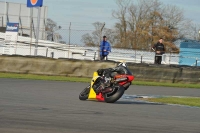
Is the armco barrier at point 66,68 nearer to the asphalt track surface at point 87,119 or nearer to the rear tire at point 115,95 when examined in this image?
the rear tire at point 115,95

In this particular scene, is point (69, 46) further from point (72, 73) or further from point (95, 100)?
point (95, 100)

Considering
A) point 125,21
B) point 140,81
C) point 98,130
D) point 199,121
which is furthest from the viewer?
point 125,21

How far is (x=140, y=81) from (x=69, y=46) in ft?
28.9

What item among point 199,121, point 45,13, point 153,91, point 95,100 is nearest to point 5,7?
point 45,13

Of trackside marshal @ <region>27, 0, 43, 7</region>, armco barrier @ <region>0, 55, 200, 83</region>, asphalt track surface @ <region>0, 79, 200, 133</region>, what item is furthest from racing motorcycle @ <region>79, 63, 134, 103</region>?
trackside marshal @ <region>27, 0, 43, 7</region>

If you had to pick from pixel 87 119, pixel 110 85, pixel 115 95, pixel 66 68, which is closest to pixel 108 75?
pixel 110 85

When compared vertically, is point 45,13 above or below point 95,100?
above

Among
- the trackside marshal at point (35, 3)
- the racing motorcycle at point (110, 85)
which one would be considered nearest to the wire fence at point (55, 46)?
the trackside marshal at point (35, 3)

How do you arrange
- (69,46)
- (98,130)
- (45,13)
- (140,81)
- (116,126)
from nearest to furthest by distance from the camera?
1. (98,130)
2. (116,126)
3. (140,81)
4. (69,46)
5. (45,13)

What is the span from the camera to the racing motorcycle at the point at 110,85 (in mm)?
13008

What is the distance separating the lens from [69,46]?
105ft

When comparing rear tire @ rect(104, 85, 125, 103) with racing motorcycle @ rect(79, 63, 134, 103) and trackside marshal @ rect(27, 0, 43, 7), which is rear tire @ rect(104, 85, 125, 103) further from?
trackside marshal @ rect(27, 0, 43, 7)

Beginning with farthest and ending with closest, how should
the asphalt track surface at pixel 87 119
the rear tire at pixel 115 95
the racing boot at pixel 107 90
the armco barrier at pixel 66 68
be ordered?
the armco barrier at pixel 66 68, the racing boot at pixel 107 90, the rear tire at pixel 115 95, the asphalt track surface at pixel 87 119

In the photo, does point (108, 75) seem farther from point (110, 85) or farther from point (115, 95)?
point (115, 95)
